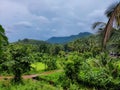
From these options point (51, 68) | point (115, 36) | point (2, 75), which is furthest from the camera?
point (51, 68)

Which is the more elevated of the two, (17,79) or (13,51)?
(13,51)

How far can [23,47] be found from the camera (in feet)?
82.3

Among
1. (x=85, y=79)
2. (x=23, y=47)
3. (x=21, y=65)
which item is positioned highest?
(x=23, y=47)

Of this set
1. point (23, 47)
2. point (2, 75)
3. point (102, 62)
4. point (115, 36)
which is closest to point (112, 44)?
point (115, 36)

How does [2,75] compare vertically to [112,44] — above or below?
below

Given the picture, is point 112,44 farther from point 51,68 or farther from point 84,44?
point 84,44

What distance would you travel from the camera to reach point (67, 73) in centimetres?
2611

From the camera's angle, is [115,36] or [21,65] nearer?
[115,36]

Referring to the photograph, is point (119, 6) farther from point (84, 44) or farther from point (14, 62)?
point (84, 44)

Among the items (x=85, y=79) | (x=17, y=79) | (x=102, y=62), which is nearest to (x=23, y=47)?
(x=17, y=79)

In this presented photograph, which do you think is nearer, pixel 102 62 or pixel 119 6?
pixel 119 6

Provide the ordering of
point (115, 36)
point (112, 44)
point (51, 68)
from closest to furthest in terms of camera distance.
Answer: point (115, 36)
point (112, 44)
point (51, 68)

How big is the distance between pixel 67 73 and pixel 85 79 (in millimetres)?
1896

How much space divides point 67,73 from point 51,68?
13.7 meters
